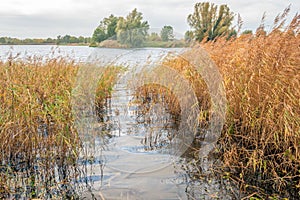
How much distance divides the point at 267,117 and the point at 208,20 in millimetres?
6243

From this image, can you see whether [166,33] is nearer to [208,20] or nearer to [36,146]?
[36,146]

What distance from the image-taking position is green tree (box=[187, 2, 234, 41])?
7191mm

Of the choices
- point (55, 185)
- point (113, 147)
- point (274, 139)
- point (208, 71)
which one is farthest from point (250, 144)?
point (55, 185)

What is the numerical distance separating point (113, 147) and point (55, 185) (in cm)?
122

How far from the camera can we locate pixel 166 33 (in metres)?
3.65

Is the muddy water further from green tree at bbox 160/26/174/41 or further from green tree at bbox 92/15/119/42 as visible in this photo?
green tree at bbox 92/15/119/42

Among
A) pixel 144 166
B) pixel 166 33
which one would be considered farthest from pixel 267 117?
pixel 166 33

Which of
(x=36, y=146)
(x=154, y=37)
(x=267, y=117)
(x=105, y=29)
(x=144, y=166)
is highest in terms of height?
(x=105, y=29)

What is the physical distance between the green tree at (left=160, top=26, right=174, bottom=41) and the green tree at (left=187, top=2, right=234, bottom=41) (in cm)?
306

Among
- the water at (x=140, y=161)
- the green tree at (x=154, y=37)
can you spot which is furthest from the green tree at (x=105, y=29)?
the green tree at (x=154, y=37)

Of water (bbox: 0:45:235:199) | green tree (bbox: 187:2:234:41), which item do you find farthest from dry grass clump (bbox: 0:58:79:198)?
green tree (bbox: 187:2:234:41)

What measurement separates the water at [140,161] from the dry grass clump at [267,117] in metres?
0.30

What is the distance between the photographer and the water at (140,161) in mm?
2648

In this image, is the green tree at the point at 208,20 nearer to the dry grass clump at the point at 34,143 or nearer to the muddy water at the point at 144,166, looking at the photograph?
the muddy water at the point at 144,166
